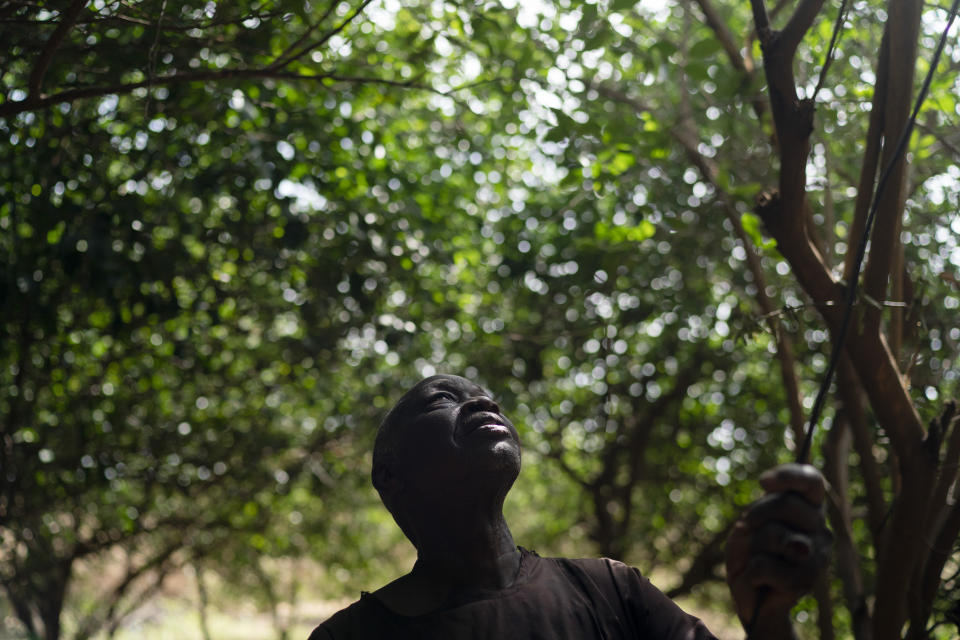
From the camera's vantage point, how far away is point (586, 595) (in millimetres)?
2164

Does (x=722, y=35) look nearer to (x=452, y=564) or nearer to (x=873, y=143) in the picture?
(x=873, y=143)

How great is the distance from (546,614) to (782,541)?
61cm

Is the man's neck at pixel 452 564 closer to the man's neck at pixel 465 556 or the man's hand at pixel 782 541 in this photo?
the man's neck at pixel 465 556

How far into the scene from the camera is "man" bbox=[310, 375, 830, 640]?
205cm

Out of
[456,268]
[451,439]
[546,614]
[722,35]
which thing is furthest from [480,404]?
[456,268]

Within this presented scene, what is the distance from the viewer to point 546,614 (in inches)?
81.6

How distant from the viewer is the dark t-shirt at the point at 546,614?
203 cm

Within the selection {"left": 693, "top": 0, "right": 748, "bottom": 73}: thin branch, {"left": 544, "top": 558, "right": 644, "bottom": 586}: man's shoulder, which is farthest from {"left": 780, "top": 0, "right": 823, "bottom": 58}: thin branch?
{"left": 544, "top": 558, "right": 644, "bottom": 586}: man's shoulder

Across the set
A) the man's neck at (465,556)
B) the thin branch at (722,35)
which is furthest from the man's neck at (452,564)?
the thin branch at (722,35)

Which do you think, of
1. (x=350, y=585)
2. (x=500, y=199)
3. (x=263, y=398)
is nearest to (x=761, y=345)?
(x=500, y=199)

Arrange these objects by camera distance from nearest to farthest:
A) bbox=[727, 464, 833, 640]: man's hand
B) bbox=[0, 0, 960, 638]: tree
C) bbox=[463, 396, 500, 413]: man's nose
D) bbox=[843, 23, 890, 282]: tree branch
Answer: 1. bbox=[727, 464, 833, 640]: man's hand
2. bbox=[463, 396, 500, 413]: man's nose
3. bbox=[843, 23, 890, 282]: tree branch
4. bbox=[0, 0, 960, 638]: tree

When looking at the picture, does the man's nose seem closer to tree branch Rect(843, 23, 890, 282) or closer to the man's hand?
the man's hand

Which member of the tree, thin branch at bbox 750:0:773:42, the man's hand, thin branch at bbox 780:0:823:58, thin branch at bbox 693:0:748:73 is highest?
thin branch at bbox 780:0:823:58

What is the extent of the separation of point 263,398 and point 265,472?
0.56 metres
